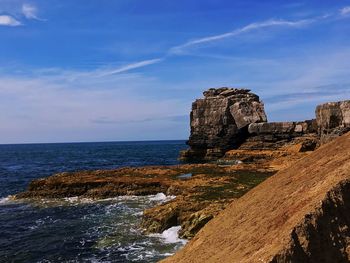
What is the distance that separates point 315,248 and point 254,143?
64003 mm

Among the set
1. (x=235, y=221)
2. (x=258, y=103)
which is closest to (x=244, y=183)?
(x=235, y=221)

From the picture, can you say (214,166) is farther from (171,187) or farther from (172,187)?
(172,187)

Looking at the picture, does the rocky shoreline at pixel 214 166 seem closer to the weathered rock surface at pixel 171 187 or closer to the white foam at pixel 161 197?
the weathered rock surface at pixel 171 187

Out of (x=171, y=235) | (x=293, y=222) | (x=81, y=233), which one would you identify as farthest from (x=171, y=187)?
(x=293, y=222)

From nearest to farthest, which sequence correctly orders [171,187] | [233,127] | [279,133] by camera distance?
[171,187] < [279,133] < [233,127]

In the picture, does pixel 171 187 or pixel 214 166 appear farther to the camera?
pixel 214 166

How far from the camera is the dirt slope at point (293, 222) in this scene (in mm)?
6199

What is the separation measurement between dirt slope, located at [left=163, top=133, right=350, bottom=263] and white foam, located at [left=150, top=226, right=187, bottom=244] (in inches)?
384

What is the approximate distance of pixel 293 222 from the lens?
6418 millimetres

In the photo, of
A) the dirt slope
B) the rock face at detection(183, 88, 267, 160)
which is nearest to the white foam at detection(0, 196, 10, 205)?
the dirt slope

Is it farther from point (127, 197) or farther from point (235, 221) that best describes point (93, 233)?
point (235, 221)

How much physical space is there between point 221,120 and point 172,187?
4302 cm

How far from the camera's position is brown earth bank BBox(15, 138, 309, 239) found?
21328 mm

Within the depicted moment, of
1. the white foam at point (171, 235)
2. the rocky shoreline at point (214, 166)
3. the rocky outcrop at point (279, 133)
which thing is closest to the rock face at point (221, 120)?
the rocky shoreline at point (214, 166)
